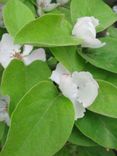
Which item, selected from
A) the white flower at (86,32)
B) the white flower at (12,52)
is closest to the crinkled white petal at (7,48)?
the white flower at (12,52)

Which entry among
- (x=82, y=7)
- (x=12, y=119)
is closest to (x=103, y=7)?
(x=82, y=7)

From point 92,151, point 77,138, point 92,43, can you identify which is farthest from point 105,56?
point 92,151

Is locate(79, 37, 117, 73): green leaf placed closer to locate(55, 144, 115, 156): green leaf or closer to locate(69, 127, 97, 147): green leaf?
locate(69, 127, 97, 147): green leaf

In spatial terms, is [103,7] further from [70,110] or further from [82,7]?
[70,110]

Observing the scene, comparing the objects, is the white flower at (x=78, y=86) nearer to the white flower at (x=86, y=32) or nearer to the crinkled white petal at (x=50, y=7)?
the white flower at (x=86, y=32)

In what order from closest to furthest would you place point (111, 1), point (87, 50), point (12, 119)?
point (12, 119) < point (87, 50) < point (111, 1)

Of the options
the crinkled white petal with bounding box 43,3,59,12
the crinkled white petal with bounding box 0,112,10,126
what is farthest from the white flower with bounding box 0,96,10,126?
the crinkled white petal with bounding box 43,3,59,12
